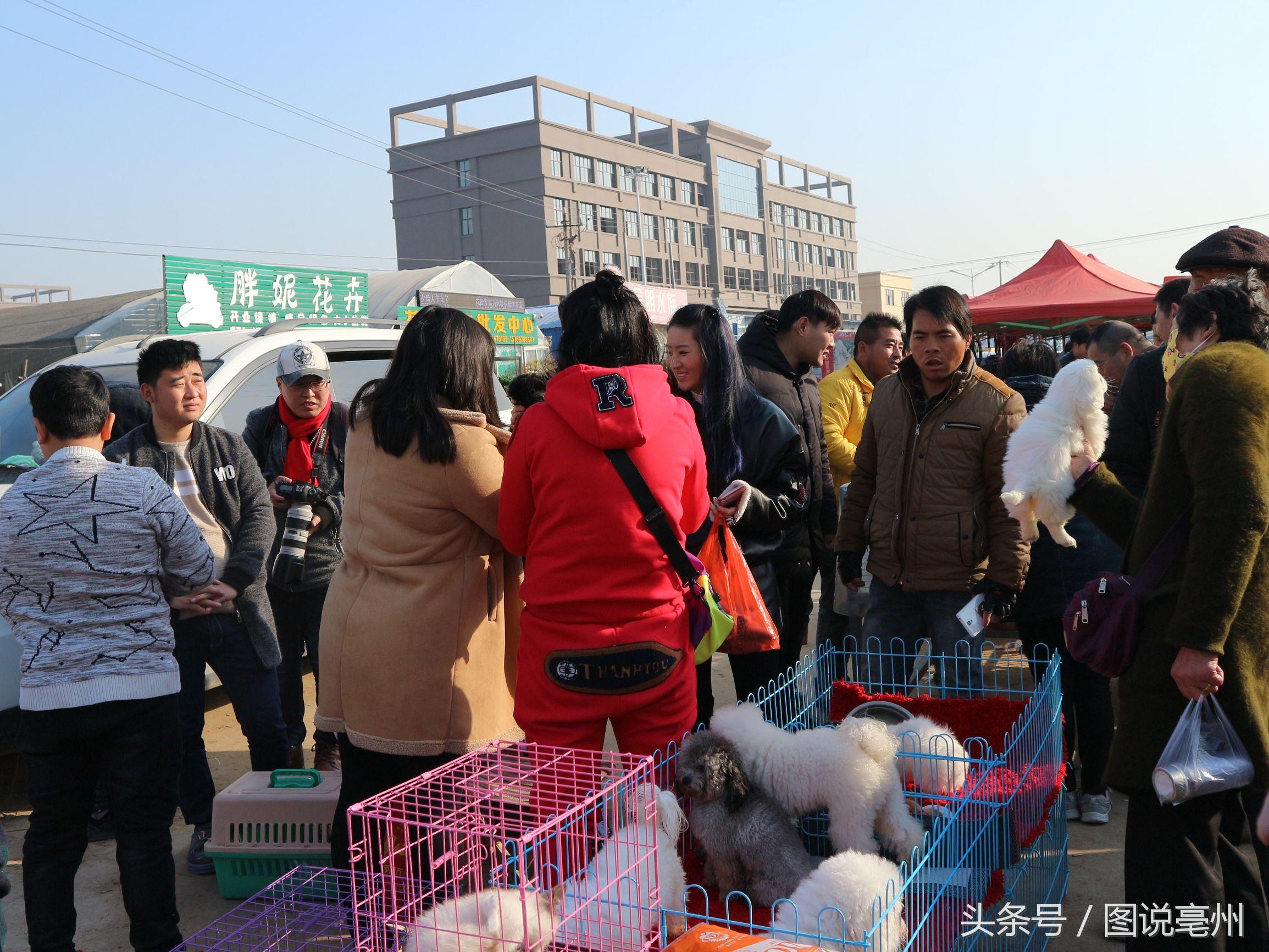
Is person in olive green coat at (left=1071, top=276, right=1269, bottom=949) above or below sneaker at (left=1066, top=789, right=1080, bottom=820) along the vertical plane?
above

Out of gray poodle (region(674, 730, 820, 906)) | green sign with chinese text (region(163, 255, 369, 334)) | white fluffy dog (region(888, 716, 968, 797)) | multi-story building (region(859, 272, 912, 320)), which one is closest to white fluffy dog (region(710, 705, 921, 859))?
gray poodle (region(674, 730, 820, 906))

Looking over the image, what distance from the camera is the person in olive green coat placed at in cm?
205

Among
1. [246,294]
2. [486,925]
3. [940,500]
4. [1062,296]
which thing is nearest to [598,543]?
[486,925]

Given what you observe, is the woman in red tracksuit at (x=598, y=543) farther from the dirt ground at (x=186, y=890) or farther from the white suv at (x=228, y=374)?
the white suv at (x=228, y=374)

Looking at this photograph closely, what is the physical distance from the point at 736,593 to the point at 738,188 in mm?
76564

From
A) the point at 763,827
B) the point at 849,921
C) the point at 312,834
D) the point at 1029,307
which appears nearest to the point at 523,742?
the point at 763,827

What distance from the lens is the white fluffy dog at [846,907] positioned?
6.05 feet

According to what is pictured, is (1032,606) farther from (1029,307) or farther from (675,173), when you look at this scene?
(675,173)

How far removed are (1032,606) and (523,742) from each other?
248 centimetres

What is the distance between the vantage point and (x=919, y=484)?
342cm

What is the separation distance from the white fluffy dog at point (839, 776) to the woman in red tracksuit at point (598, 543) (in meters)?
0.23

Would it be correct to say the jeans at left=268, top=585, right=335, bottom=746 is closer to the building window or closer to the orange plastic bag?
the orange plastic bag

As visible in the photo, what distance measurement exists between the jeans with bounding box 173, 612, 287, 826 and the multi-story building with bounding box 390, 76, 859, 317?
1952 inches

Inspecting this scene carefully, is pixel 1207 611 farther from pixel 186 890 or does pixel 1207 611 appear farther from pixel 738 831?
pixel 186 890
